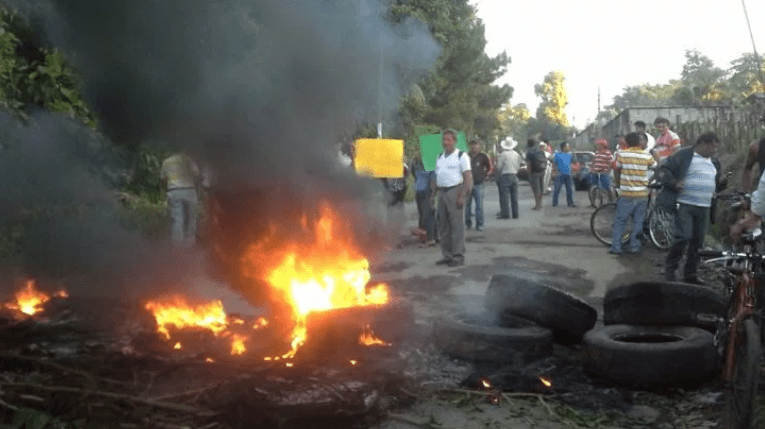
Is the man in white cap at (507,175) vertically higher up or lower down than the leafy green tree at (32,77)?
lower down

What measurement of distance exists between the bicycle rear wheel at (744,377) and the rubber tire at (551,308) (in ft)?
5.66

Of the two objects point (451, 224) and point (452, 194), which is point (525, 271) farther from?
point (452, 194)

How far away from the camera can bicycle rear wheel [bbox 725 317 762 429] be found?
160 inches

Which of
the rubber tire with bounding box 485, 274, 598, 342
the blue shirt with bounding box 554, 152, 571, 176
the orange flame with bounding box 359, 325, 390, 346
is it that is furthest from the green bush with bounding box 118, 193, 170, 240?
the blue shirt with bounding box 554, 152, 571, 176

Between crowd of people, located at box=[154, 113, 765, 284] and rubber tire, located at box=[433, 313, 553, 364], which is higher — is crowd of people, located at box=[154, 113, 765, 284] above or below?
above

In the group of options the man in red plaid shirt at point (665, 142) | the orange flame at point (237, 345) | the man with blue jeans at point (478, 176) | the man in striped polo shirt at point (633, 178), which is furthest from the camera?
the man with blue jeans at point (478, 176)

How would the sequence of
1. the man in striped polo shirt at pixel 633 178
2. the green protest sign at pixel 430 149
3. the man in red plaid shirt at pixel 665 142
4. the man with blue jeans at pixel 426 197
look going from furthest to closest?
the man in red plaid shirt at pixel 665 142 → the man with blue jeans at pixel 426 197 → the green protest sign at pixel 430 149 → the man in striped polo shirt at pixel 633 178

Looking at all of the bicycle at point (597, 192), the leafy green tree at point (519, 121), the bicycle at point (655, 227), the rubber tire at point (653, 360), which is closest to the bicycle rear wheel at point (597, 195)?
the bicycle at point (597, 192)

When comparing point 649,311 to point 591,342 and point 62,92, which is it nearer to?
point 591,342

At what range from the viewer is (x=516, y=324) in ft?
20.0

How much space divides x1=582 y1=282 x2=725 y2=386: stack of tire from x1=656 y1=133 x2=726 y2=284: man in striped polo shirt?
2.44 metres

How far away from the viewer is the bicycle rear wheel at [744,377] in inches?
160

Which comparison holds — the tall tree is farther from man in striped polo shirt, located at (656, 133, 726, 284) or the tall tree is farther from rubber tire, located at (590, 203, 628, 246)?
man in striped polo shirt, located at (656, 133, 726, 284)

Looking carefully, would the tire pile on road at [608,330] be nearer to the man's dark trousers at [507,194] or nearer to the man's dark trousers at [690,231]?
the man's dark trousers at [690,231]
